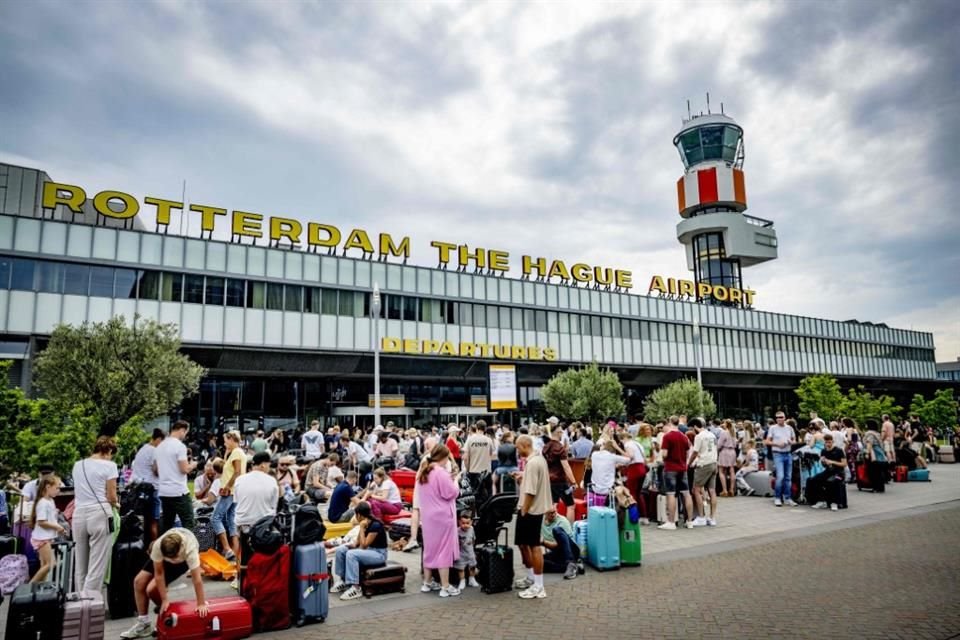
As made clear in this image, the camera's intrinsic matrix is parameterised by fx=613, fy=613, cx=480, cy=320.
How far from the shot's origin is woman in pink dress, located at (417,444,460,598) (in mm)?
7605

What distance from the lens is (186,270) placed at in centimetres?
3247

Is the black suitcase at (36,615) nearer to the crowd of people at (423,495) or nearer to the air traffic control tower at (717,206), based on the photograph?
the crowd of people at (423,495)

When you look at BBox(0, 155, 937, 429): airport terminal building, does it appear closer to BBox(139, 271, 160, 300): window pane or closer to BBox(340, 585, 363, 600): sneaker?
BBox(139, 271, 160, 300): window pane

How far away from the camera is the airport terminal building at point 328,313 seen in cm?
2966

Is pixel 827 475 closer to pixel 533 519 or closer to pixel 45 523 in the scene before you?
pixel 533 519

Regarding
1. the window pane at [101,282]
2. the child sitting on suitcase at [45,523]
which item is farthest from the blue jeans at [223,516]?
the window pane at [101,282]

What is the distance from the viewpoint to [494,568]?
768 centimetres

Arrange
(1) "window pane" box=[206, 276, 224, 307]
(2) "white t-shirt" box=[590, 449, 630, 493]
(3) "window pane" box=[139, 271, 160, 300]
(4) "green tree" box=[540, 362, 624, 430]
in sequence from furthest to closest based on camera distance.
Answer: (4) "green tree" box=[540, 362, 624, 430] < (1) "window pane" box=[206, 276, 224, 307] < (3) "window pane" box=[139, 271, 160, 300] < (2) "white t-shirt" box=[590, 449, 630, 493]

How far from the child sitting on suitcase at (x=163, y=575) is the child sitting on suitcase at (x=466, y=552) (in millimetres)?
3135

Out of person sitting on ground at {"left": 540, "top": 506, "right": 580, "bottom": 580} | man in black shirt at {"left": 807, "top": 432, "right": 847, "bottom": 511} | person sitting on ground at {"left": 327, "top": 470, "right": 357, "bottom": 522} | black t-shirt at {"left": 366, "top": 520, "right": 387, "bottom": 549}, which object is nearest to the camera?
black t-shirt at {"left": 366, "top": 520, "right": 387, "bottom": 549}

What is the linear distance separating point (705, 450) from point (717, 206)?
70.1 metres

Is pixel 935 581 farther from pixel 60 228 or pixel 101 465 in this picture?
pixel 60 228

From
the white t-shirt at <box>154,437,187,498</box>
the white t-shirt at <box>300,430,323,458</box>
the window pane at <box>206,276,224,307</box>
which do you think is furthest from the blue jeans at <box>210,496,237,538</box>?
the window pane at <box>206,276,224,307</box>

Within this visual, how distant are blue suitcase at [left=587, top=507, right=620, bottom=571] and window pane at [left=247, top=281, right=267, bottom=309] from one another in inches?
Answer: 1154
